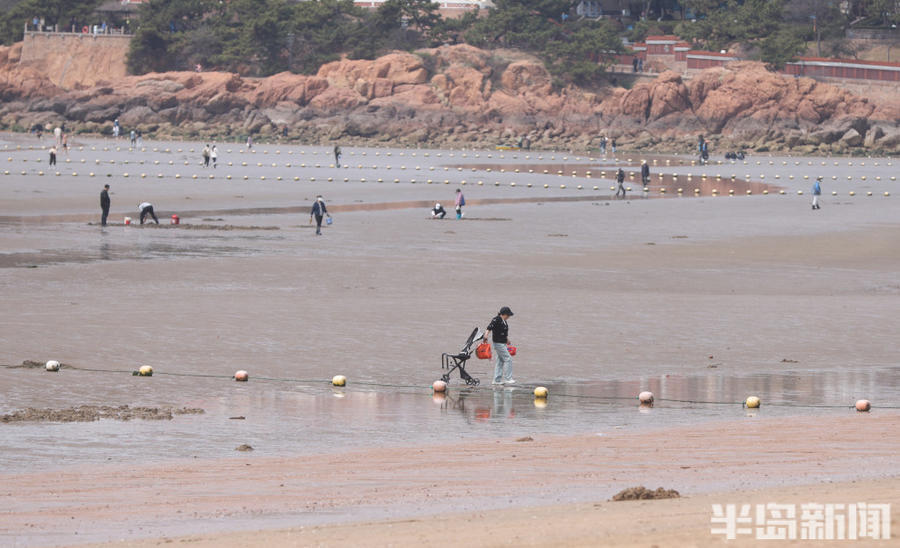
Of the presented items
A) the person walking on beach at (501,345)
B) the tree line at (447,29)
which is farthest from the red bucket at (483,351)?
the tree line at (447,29)

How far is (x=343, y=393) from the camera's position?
18797 millimetres

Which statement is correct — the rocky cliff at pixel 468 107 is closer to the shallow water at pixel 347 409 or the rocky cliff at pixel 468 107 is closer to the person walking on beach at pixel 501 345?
the shallow water at pixel 347 409

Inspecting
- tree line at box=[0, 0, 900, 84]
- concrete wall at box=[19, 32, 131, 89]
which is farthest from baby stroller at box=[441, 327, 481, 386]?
concrete wall at box=[19, 32, 131, 89]

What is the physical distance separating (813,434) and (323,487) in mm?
6191

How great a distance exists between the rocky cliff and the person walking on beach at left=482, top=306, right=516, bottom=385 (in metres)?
90.4

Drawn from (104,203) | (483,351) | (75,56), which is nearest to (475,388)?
(483,351)

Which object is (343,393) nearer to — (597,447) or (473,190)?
(597,447)

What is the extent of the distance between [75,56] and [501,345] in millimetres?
120450

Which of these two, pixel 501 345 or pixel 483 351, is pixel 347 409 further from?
pixel 501 345

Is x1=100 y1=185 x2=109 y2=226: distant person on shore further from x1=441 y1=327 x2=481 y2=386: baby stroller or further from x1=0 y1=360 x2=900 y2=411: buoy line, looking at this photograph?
x1=441 y1=327 x2=481 y2=386: baby stroller

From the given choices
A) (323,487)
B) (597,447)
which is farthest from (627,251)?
(323,487)

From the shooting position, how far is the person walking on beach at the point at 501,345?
19156mm

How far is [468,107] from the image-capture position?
119 metres

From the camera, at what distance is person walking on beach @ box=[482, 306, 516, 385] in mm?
19156
